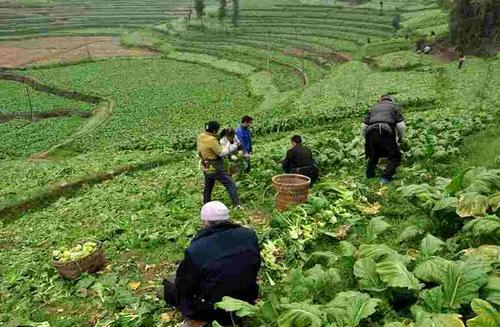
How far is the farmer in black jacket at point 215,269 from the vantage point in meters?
6.38

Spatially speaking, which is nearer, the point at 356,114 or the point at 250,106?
the point at 356,114

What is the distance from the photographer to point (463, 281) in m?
5.14

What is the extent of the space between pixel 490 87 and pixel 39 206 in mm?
26246

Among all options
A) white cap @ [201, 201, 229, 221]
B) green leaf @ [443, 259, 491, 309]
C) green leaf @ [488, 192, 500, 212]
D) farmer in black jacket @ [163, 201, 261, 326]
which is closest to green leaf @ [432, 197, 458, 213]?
green leaf @ [488, 192, 500, 212]

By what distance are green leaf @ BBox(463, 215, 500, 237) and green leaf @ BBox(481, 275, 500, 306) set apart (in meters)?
1.22

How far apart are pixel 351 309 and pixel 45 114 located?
42257 millimetres

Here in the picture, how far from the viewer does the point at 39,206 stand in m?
19.2

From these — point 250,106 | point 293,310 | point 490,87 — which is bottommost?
point 250,106

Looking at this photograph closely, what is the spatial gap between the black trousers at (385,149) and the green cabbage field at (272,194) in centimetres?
37

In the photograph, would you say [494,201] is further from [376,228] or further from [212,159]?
[212,159]

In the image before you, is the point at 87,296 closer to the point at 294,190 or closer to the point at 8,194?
the point at 294,190

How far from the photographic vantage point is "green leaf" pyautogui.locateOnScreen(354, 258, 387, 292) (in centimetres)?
589

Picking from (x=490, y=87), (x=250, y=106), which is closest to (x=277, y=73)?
(x=250, y=106)

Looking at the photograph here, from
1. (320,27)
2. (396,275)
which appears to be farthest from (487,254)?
(320,27)
